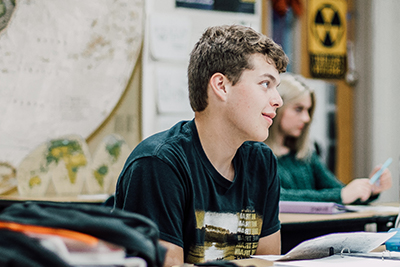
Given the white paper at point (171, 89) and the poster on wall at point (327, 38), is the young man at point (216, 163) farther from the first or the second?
the poster on wall at point (327, 38)

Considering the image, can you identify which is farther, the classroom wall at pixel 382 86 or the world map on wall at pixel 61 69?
the classroom wall at pixel 382 86

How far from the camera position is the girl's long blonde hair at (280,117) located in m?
2.33

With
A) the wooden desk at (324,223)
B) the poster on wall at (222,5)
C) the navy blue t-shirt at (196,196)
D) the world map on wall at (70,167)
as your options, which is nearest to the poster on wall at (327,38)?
the poster on wall at (222,5)

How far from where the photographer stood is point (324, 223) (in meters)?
1.73

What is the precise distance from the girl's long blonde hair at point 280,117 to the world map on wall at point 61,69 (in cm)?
90

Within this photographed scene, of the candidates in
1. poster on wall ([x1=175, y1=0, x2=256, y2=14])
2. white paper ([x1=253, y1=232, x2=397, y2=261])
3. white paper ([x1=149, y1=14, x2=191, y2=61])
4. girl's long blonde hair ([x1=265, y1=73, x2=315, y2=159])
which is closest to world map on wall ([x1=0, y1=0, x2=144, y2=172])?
white paper ([x1=149, y1=14, x2=191, y2=61])

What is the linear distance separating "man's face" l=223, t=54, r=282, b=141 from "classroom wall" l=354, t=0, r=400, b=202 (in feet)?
8.45

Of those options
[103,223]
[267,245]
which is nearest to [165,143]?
[267,245]

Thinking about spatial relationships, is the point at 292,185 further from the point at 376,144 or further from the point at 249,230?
the point at 376,144

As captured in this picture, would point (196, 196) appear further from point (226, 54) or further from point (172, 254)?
point (226, 54)

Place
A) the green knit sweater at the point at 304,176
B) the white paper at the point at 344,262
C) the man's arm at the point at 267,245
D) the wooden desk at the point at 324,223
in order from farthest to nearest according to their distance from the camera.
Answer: the green knit sweater at the point at 304,176, the wooden desk at the point at 324,223, the man's arm at the point at 267,245, the white paper at the point at 344,262

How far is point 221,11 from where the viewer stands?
9.75 ft

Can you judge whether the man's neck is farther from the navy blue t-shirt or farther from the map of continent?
the map of continent

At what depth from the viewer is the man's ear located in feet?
3.90
